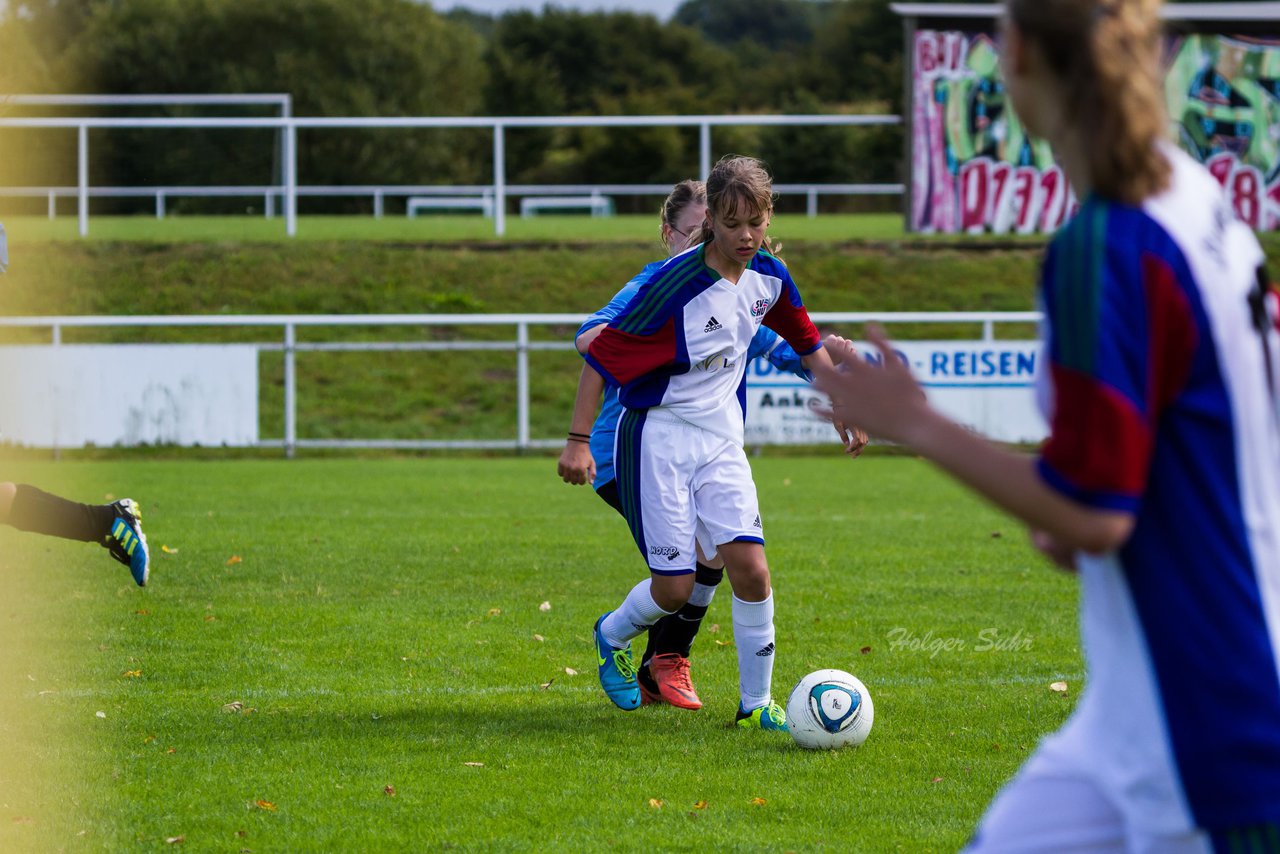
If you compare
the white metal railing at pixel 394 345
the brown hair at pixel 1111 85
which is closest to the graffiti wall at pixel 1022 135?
the white metal railing at pixel 394 345

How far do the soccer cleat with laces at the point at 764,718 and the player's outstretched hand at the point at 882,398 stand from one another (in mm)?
3124

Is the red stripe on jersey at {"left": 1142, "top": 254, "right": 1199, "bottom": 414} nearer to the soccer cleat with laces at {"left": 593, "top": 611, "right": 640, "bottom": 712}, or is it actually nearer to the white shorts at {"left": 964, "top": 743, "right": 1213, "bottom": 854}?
the white shorts at {"left": 964, "top": 743, "right": 1213, "bottom": 854}

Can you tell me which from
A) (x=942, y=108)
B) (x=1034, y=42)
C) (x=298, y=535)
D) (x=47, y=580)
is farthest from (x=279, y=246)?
(x=1034, y=42)

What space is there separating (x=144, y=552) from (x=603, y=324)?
2.27 metres

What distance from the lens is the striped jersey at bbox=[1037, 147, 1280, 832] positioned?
1.81 meters

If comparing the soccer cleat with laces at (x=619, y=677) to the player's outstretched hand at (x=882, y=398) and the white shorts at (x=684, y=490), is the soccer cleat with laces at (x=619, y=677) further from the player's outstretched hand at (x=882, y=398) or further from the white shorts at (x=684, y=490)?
the player's outstretched hand at (x=882, y=398)

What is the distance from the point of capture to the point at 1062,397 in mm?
1846

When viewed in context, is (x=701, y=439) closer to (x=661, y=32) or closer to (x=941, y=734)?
(x=941, y=734)

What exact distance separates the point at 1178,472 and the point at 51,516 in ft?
17.5

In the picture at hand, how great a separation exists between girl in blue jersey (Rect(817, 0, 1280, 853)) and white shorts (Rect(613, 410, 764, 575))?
3074 millimetres

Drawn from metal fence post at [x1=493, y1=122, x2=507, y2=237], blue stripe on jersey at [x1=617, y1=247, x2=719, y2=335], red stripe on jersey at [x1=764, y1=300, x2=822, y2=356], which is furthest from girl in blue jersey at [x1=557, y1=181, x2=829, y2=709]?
metal fence post at [x1=493, y1=122, x2=507, y2=237]

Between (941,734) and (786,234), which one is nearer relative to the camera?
(941,734)

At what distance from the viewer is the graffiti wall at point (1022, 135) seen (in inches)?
832

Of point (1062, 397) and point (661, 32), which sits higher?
point (661, 32)
